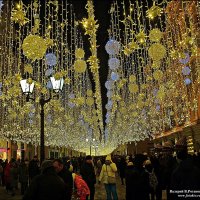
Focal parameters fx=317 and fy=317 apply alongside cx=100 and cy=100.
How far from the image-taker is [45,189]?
4289 mm

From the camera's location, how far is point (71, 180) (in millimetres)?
6875

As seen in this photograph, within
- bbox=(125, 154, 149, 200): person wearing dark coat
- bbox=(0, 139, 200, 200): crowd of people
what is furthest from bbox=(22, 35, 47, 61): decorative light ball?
bbox=(125, 154, 149, 200): person wearing dark coat

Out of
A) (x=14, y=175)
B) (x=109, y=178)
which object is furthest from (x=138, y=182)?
(x=14, y=175)

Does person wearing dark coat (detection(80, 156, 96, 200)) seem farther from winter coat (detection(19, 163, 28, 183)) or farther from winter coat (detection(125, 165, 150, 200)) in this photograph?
winter coat (detection(19, 163, 28, 183))

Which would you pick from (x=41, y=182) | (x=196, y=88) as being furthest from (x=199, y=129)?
(x=41, y=182)

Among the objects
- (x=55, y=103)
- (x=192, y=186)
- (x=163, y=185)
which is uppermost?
(x=55, y=103)

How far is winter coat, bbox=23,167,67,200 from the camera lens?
169 inches

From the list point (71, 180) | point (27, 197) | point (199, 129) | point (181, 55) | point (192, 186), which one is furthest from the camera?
point (199, 129)

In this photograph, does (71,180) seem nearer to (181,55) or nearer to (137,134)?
(181,55)

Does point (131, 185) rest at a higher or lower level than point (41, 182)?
lower

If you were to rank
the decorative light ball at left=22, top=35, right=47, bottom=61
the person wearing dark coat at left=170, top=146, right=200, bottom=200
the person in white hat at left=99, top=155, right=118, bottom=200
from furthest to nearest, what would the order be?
the person in white hat at left=99, top=155, right=118, bottom=200 → the decorative light ball at left=22, top=35, right=47, bottom=61 → the person wearing dark coat at left=170, top=146, right=200, bottom=200

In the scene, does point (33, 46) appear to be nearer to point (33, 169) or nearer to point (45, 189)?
point (45, 189)

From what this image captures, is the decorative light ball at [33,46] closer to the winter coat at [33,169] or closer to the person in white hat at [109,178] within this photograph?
the person in white hat at [109,178]

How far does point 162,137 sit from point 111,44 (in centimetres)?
2914
